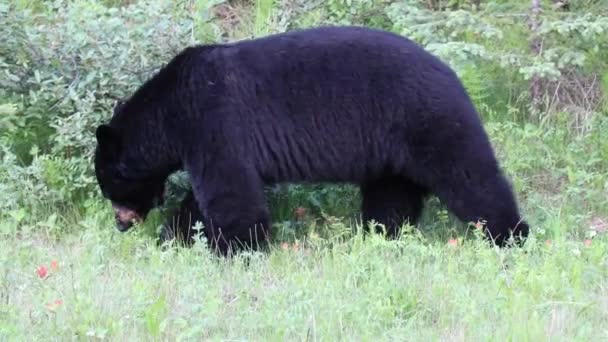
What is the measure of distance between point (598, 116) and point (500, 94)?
0.84m

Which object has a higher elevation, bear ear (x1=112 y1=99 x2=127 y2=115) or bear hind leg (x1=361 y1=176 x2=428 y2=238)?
bear ear (x1=112 y1=99 x2=127 y2=115)

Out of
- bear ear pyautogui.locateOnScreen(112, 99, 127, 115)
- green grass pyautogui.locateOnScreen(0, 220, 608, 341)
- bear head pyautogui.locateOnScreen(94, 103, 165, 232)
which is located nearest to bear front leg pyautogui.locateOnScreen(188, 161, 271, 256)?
green grass pyautogui.locateOnScreen(0, 220, 608, 341)

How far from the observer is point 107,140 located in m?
6.95

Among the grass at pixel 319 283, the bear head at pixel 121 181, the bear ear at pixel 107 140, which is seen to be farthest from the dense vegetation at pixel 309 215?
the bear ear at pixel 107 140

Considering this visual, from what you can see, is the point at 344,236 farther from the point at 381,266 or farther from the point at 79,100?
the point at 79,100

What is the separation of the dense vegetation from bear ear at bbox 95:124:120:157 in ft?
1.72

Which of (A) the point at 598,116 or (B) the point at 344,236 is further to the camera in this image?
(A) the point at 598,116

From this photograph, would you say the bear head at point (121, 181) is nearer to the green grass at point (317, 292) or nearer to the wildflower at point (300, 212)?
the green grass at point (317, 292)

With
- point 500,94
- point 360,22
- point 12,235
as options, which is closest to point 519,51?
point 500,94

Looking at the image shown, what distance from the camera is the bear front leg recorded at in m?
6.41

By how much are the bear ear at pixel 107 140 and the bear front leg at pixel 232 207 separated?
81 centimetres

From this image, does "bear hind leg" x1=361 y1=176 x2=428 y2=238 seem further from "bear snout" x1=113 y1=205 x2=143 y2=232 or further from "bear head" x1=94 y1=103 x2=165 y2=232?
"bear snout" x1=113 y1=205 x2=143 y2=232

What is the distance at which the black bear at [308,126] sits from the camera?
6406 millimetres

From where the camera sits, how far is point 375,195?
7.17 m
